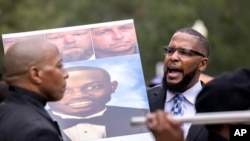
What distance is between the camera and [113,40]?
23.0 feet

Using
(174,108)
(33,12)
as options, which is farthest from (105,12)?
(174,108)

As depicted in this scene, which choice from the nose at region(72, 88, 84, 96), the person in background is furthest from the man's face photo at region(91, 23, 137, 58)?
the person in background

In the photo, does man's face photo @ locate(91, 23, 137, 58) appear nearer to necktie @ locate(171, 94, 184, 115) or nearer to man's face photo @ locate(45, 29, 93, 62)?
man's face photo @ locate(45, 29, 93, 62)

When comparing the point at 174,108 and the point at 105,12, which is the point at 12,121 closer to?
the point at 174,108

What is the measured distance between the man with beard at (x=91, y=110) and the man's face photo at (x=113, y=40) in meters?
0.16

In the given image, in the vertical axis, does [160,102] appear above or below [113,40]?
below

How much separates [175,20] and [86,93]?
39219 millimetres

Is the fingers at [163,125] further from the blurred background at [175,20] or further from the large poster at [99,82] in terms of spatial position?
the blurred background at [175,20]

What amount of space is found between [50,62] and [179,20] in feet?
130

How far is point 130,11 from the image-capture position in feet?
167

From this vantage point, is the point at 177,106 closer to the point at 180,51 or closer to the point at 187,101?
the point at 187,101

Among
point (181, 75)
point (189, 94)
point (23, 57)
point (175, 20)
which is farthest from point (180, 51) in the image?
point (175, 20)

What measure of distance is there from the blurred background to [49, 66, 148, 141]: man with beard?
1349 inches

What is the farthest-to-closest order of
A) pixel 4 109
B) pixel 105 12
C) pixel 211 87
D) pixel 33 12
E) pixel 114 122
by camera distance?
pixel 105 12 < pixel 33 12 < pixel 114 122 < pixel 4 109 < pixel 211 87
